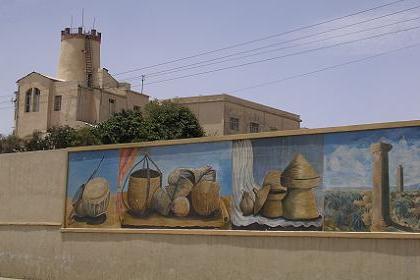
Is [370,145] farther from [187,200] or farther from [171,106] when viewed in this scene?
[171,106]

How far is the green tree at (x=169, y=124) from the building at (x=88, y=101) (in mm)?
10988

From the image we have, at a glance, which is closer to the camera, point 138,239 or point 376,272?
point 376,272

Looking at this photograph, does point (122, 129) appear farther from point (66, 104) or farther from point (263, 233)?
point (263, 233)

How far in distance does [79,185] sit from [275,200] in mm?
6167

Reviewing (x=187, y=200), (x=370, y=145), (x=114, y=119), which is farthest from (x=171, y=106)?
(x=370, y=145)

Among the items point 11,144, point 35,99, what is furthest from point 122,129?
point 35,99

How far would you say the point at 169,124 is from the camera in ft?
148

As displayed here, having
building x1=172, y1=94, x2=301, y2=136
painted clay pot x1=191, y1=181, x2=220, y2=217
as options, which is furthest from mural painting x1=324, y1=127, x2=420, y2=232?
building x1=172, y1=94, x2=301, y2=136

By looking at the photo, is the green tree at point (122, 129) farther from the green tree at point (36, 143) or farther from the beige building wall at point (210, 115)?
the beige building wall at point (210, 115)

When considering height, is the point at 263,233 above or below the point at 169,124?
below

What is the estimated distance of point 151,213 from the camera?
14773mm

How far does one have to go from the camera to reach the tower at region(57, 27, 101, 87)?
66500 mm

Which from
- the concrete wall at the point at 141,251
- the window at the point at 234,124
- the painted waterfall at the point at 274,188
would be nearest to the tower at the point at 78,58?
the window at the point at 234,124

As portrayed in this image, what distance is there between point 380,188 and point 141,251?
6.23 meters
